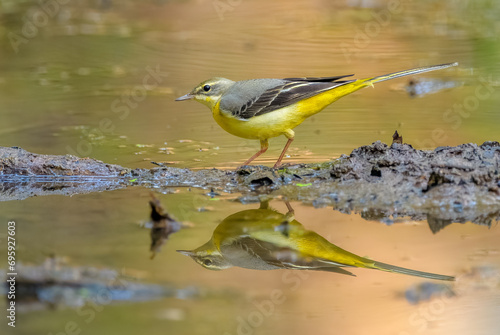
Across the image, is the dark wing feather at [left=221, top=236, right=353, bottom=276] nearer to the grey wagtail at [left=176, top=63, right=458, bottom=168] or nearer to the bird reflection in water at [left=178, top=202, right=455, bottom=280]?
the bird reflection in water at [left=178, top=202, right=455, bottom=280]

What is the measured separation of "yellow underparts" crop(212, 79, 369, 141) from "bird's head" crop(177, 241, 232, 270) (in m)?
2.26

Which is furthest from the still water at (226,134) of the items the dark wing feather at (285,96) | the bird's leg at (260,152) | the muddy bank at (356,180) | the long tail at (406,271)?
the dark wing feather at (285,96)

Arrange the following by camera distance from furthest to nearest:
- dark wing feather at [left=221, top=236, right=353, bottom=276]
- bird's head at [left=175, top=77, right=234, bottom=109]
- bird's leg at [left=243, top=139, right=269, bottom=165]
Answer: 1. bird's head at [left=175, top=77, right=234, bottom=109]
2. bird's leg at [left=243, top=139, right=269, bottom=165]
3. dark wing feather at [left=221, top=236, right=353, bottom=276]

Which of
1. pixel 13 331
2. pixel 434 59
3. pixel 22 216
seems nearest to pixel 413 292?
pixel 13 331

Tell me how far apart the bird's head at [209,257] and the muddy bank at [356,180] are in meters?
1.29

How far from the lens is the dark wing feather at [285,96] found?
25.8 ft

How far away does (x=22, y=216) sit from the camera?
22.4 ft

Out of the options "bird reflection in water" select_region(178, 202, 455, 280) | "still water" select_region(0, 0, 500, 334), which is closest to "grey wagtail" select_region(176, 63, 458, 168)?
"still water" select_region(0, 0, 500, 334)

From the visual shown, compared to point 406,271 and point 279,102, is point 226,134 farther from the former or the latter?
point 406,271

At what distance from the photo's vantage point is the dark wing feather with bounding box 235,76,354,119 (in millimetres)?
7873

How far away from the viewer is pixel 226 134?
9.93 m

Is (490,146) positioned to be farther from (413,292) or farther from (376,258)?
(413,292)

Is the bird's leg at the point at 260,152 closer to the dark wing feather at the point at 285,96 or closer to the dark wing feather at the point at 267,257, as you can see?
the dark wing feather at the point at 285,96

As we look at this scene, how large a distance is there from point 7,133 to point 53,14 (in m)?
9.58
